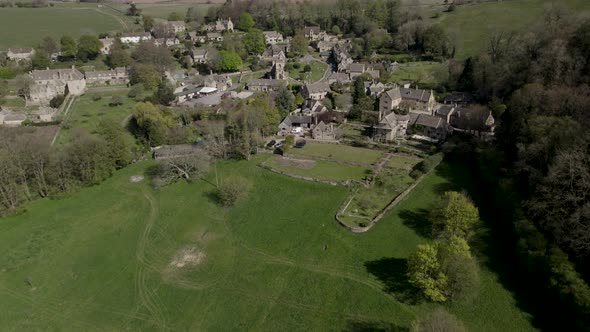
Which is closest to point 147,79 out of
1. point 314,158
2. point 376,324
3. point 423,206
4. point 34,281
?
point 314,158

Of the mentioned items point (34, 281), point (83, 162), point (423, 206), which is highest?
point (83, 162)

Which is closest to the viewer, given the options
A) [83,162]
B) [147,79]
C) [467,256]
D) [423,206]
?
[467,256]

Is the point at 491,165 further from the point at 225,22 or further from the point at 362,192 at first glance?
the point at 225,22

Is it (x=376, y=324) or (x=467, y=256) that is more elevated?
(x=467, y=256)

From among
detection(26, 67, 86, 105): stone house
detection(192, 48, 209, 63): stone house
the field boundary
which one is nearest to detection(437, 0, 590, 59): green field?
the field boundary

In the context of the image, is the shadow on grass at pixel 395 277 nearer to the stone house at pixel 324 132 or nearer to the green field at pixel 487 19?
the stone house at pixel 324 132

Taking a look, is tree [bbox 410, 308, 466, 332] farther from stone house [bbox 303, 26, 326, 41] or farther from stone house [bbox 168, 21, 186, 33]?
stone house [bbox 168, 21, 186, 33]
